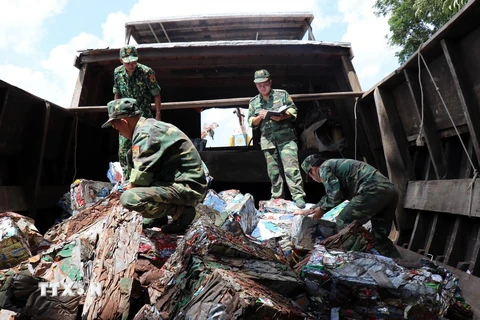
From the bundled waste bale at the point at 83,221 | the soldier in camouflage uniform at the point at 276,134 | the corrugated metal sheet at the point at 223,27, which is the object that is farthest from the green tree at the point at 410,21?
the bundled waste bale at the point at 83,221

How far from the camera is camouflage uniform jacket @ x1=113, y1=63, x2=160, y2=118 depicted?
13.0ft

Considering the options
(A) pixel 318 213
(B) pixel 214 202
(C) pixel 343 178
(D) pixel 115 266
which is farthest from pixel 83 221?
(C) pixel 343 178

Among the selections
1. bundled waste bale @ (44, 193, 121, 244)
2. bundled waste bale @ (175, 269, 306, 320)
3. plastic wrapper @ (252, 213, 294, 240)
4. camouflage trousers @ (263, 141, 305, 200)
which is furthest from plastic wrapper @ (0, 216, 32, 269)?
camouflage trousers @ (263, 141, 305, 200)

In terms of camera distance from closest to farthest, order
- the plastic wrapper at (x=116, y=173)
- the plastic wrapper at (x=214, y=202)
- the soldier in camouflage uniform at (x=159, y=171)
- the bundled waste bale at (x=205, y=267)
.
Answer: the bundled waste bale at (x=205, y=267) < the soldier in camouflage uniform at (x=159, y=171) < the plastic wrapper at (x=214, y=202) < the plastic wrapper at (x=116, y=173)

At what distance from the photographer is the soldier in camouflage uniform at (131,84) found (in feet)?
Answer: 12.6

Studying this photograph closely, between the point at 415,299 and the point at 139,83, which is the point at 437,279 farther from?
the point at 139,83

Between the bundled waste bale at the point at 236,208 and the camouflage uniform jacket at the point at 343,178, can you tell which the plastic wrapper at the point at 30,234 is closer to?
the bundled waste bale at the point at 236,208

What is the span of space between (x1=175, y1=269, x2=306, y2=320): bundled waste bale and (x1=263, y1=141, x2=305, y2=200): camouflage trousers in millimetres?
→ 2683

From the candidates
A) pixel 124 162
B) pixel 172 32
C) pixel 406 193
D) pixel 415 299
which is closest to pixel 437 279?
pixel 415 299

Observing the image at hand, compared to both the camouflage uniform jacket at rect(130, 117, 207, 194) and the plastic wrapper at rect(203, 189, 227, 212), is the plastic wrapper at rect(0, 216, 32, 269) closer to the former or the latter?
the camouflage uniform jacket at rect(130, 117, 207, 194)

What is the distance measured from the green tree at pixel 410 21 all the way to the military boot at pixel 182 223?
10160 millimetres

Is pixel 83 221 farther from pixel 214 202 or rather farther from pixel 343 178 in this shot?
pixel 343 178

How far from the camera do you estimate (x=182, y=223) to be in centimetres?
290

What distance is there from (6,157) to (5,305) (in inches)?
80.0
